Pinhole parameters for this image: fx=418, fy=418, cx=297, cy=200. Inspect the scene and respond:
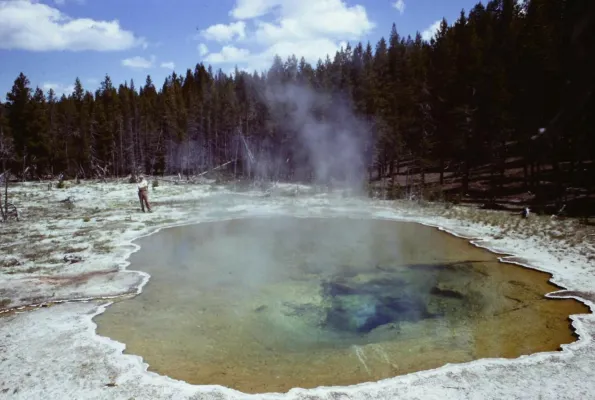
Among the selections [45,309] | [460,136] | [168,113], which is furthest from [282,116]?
[45,309]

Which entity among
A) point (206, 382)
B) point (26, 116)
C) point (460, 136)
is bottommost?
point (206, 382)

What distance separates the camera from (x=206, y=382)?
5918 mm

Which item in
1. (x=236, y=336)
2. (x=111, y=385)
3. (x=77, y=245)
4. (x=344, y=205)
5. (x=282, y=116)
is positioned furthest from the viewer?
(x=282, y=116)

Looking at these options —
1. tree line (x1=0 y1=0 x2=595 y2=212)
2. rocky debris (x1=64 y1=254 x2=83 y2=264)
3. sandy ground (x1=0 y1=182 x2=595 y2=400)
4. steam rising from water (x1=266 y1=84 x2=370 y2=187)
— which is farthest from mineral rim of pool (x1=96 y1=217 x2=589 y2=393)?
steam rising from water (x1=266 y1=84 x2=370 y2=187)

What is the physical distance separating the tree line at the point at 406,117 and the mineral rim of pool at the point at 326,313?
3428mm

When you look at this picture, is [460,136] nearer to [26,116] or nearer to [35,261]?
[35,261]

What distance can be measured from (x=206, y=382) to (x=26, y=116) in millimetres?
48706

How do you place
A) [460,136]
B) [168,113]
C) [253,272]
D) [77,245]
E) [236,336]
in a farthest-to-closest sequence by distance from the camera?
1. [168,113]
2. [460,136]
3. [77,245]
4. [253,272]
5. [236,336]

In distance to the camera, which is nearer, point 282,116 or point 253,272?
point 253,272

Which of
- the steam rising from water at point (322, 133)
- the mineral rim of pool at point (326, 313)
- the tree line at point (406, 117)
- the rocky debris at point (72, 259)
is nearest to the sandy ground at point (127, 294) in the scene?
the rocky debris at point (72, 259)

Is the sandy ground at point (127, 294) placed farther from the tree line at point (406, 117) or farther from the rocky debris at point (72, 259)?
the tree line at point (406, 117)

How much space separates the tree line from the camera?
15500 millimetres

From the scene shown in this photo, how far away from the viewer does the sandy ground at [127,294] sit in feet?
18.1

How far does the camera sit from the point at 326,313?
830 cm
